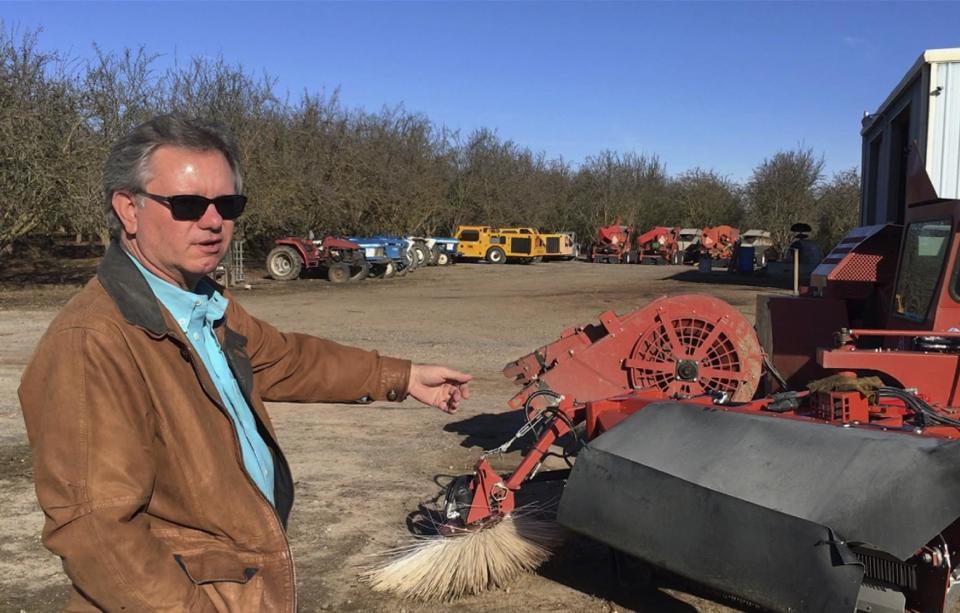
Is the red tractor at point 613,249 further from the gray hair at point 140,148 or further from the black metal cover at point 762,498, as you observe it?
the gray hair at point 140,148

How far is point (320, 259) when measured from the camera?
27.4 metres

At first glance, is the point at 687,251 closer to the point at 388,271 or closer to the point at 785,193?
the point at 785,193

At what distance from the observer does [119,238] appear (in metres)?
1.93

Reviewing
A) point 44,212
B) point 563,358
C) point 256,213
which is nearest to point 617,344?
point 563,358

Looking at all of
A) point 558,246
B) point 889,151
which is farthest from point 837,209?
point 889,151

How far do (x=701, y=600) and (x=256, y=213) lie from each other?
25.4 meters

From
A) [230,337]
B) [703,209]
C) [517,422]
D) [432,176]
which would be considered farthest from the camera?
[703,209]

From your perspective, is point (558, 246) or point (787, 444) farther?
point (558, 246)

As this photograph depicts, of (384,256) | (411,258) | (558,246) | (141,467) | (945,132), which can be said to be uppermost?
(945,132)

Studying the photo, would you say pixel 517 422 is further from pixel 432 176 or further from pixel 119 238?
pixel 432 176

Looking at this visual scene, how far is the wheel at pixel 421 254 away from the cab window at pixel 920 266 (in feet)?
94.4

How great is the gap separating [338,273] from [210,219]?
83.1ft

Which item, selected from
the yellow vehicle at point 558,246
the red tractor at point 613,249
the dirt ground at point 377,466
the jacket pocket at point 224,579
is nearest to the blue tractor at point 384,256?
the dirt ground at point 377,466

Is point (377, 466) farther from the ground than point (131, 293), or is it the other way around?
point (131, 293)
